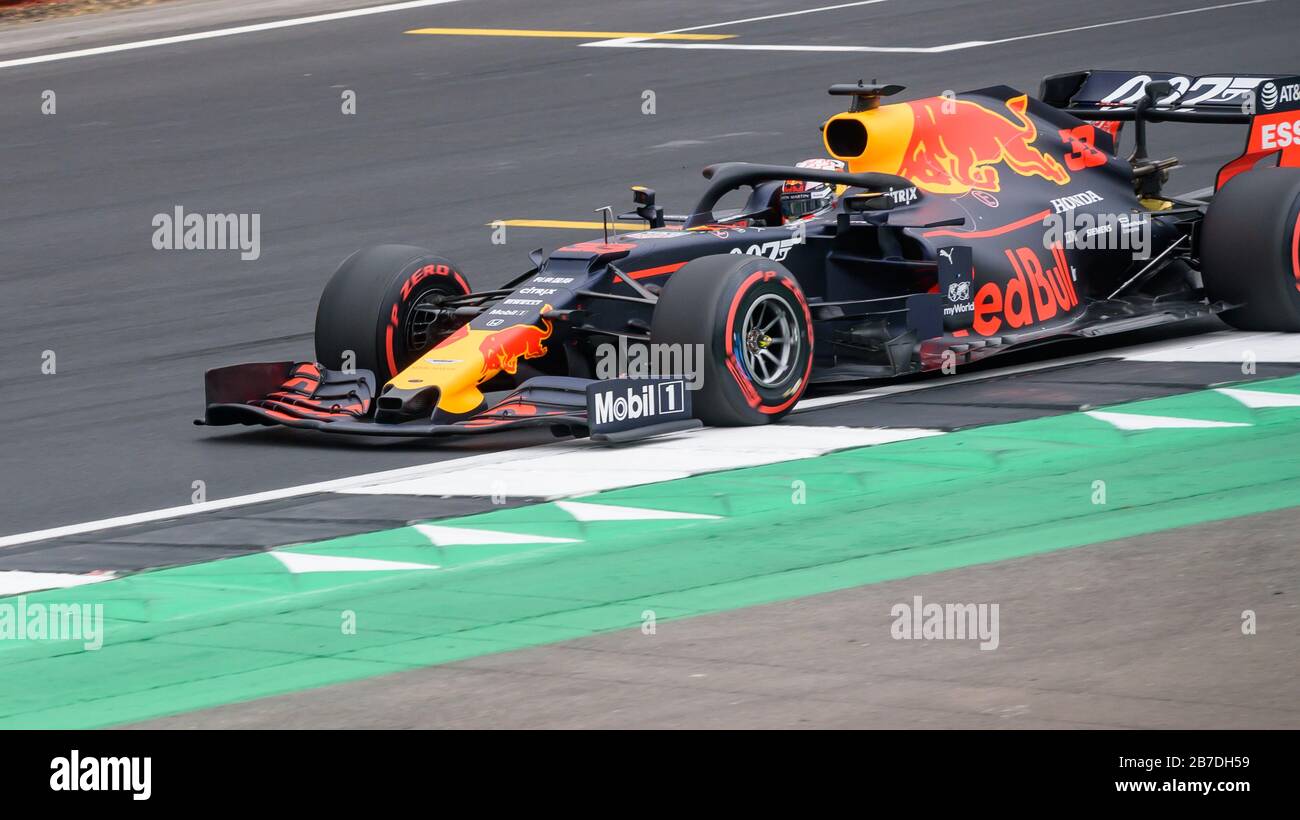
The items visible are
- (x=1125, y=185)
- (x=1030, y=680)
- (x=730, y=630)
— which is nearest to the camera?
(x=1030, y=680)

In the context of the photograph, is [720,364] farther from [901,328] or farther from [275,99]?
[275,99]

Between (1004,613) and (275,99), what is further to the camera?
(275,99)

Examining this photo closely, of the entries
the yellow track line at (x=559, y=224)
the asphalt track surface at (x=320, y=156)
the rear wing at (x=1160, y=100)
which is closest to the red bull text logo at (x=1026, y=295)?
the rear wing at (x=1160, y=100)

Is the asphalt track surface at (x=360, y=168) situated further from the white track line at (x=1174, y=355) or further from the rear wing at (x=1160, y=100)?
the rear wing at (x=1160, y=100)

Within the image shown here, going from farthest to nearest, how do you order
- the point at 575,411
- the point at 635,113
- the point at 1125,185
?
the point at 635,113, the point at 1125,185, the point at 575,411

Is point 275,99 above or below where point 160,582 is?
above

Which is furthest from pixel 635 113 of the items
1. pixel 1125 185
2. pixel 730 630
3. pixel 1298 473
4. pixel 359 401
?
pixel 730 630

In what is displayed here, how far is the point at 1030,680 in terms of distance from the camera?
6727 millimetres

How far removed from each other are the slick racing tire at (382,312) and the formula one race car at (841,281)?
0.01 metres

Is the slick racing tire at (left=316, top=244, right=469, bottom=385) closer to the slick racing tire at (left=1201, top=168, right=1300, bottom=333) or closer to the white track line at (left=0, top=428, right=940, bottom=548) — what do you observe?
the white track line at (left=0, top=428, right=940, bottom=548)

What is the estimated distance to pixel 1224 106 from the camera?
13.2m

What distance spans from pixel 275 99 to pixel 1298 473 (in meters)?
15.2

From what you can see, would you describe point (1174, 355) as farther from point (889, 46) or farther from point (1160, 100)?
point (889, 46)
